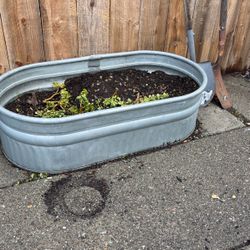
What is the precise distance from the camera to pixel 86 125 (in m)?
1.92

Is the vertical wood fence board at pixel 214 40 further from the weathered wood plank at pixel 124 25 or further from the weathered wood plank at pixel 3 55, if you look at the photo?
the weathered wood plank at pixel 3 55

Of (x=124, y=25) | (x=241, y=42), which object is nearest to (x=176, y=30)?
(x=124, y=25)

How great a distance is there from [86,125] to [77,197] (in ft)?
1.30

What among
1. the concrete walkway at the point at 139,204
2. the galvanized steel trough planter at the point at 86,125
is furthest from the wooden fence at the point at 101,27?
the concrete walkway at the point at 139,204

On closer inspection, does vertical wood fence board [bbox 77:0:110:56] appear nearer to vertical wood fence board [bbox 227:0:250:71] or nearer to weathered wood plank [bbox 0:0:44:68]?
weathered wood plank [bbox 0:0:44:68]

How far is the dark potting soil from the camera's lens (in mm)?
2232

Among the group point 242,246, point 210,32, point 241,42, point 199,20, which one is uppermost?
point 199,20

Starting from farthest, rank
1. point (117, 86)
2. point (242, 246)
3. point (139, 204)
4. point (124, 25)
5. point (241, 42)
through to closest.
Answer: point (241, 42) < point (124, 25) < point (117, 86) < point (139, 204) < point (242, 246)

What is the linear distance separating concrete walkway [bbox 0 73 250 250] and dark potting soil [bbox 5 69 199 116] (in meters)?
0.38

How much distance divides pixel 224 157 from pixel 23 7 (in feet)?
5.17

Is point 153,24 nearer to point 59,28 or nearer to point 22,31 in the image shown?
point 59,28

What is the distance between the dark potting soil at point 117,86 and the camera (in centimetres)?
223

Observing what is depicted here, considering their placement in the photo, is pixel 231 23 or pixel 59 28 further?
pixel 231 23

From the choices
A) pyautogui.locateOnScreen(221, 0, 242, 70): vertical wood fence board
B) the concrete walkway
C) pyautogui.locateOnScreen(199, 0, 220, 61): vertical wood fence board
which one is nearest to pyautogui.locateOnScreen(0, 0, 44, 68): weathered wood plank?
the concrete walkway
